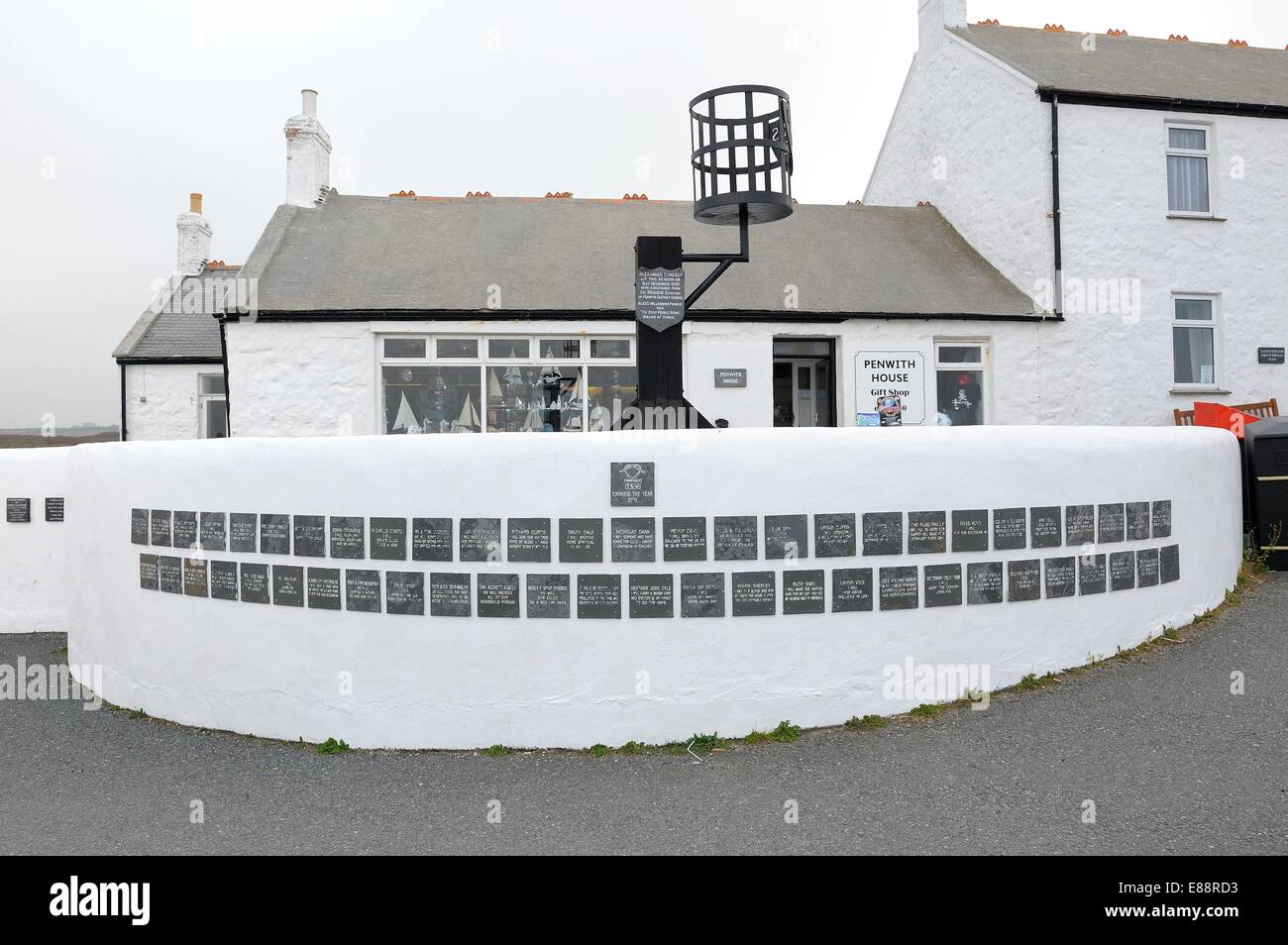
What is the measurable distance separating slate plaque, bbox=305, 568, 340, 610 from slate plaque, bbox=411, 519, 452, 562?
1.94 ft

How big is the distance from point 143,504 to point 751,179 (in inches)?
213

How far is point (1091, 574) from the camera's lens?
20.2 ft

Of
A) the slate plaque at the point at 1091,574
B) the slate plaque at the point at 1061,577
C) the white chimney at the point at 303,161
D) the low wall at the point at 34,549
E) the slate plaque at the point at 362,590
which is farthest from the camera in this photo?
the white chimney at the point at 303,161

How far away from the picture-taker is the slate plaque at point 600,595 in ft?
17.4

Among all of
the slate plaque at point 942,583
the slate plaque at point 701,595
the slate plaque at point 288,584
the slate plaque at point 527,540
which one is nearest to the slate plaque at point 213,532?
the slate plaque at point 288,584

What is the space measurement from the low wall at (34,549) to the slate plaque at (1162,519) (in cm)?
1096

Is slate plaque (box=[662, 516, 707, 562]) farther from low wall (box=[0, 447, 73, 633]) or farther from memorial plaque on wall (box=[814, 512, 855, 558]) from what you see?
low wall (box=[0, 447, 73, 633])

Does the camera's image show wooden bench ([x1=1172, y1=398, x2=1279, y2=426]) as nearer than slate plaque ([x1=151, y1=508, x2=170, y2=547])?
No

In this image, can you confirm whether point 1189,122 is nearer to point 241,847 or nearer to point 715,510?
point 715,510

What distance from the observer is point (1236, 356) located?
45.8 feet

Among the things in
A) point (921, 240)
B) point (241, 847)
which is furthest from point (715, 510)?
point (921, 240)

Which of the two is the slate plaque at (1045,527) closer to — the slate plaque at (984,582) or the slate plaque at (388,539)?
the slate plaque at (984,582)

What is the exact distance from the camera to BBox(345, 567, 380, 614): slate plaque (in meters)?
5.49

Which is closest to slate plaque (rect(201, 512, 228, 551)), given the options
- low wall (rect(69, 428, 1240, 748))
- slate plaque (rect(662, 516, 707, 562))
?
low wall (rect(69, 428, 1240, 748))
